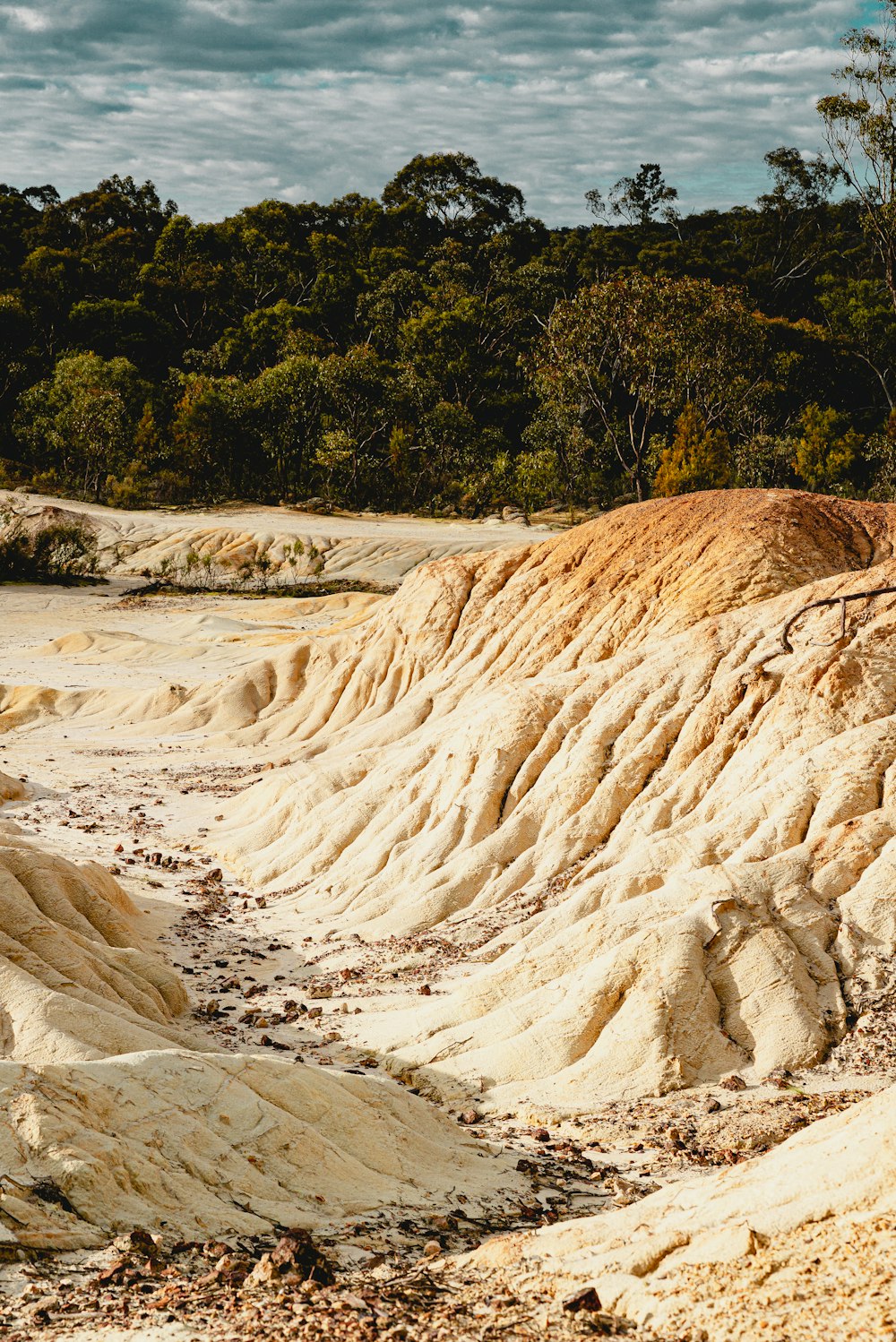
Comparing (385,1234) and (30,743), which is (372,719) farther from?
(385,1234)

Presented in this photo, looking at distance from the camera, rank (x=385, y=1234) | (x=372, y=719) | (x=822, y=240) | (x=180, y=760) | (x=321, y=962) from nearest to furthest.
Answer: (x=385, y=1234), (x=321, y=962), (x=372, y=719), (x=180, y=760), (x=822, y=240)

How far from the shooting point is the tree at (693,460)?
39.5 m

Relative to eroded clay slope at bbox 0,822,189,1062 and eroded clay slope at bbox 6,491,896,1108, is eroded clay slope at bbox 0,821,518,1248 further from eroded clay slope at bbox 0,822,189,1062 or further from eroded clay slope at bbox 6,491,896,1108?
eroded clay slope at bbox 6,491,896,1108

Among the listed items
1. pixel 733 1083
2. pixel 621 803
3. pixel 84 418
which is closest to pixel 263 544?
pixel 84 418

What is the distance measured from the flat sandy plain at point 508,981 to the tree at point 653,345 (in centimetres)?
2223

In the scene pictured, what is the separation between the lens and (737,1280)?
442cm

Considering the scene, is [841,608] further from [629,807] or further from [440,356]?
[440,356]

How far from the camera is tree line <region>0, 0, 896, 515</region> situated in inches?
1709

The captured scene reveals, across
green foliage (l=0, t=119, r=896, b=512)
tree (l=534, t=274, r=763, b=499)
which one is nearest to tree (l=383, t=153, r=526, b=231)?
green foliage (l=0, t=119, r=896, b=512)

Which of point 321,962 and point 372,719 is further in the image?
point 372,719

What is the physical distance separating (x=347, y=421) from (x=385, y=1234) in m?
49.5

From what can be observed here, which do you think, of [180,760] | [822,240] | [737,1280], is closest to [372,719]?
[180,760]

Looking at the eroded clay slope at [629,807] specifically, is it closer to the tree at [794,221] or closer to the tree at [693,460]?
the tree at [693,460]

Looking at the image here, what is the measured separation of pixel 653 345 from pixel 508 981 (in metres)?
33.9
